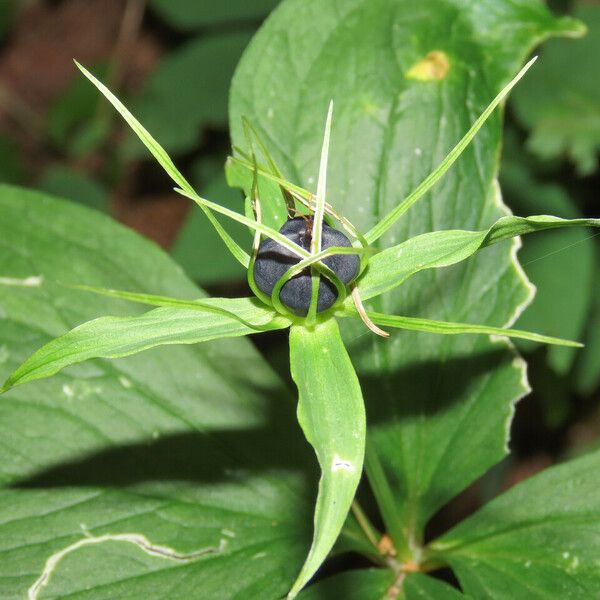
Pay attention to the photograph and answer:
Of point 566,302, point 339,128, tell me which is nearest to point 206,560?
point 339,128

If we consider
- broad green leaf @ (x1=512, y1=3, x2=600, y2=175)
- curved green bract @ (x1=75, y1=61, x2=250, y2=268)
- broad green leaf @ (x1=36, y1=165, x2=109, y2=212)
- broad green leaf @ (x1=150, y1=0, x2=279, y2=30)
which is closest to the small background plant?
curved green bract @ (x1=75, y1=61, x2=250, y2=268)

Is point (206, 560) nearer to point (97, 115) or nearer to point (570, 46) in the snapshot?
point (570, 46)

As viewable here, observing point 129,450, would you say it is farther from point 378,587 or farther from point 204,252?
point 204,252

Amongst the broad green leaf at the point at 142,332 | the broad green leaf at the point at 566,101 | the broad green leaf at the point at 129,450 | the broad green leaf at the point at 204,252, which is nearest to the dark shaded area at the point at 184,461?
the broad green leaf at the point at 129,450

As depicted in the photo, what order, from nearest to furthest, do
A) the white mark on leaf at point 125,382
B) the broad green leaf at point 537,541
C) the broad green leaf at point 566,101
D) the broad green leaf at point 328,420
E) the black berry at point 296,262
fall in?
the broad green leaf at point 328,420 < the black berry at point 296,262 < the broad green leaf at point 537,541 < the white mark on leaf at point 125,382 < the broad green leaf at point 566,101

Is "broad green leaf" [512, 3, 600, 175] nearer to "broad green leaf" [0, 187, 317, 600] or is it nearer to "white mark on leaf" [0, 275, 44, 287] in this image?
"broad green leaf" [0, 187, 317, 600]

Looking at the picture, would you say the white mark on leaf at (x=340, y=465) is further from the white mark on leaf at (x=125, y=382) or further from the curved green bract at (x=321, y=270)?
the white mark on leaf at (x=125, y=382)
